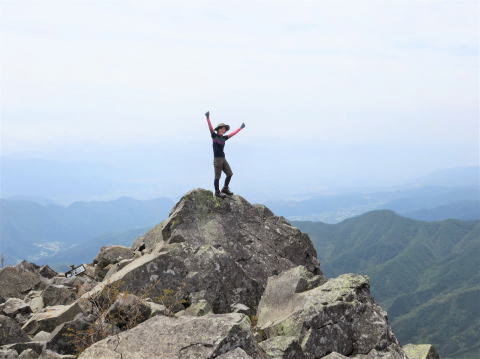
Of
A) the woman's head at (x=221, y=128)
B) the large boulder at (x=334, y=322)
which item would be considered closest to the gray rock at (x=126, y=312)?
the large boulder at (x=334, y=322)

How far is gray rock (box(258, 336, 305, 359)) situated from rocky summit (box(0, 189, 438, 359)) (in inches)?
1.3

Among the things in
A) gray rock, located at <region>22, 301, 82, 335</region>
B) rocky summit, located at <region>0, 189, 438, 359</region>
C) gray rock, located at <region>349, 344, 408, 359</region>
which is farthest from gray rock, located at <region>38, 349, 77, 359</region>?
gray rock, located at <region>349, 344, 408, 359</region>

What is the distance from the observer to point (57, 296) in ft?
80.4

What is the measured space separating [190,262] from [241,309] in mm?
4401

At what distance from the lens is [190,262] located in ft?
78.9

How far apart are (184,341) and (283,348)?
11.8 feet

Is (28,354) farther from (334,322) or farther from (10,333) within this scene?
(334,322)

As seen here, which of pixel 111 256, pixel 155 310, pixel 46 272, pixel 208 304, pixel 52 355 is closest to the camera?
pixel 52 355

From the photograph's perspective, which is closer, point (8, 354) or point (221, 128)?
point (8, 354)

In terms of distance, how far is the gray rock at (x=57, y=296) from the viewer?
957 inches

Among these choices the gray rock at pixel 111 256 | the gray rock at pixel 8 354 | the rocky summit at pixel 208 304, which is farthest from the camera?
the gray rock at pixel 111 256

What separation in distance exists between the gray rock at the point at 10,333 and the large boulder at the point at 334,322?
9.09 m

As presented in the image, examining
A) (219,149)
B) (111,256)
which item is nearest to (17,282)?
(111,256)

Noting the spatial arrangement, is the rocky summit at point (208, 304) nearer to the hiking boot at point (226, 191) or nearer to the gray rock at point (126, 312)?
the gray rock at point (126, 312)
